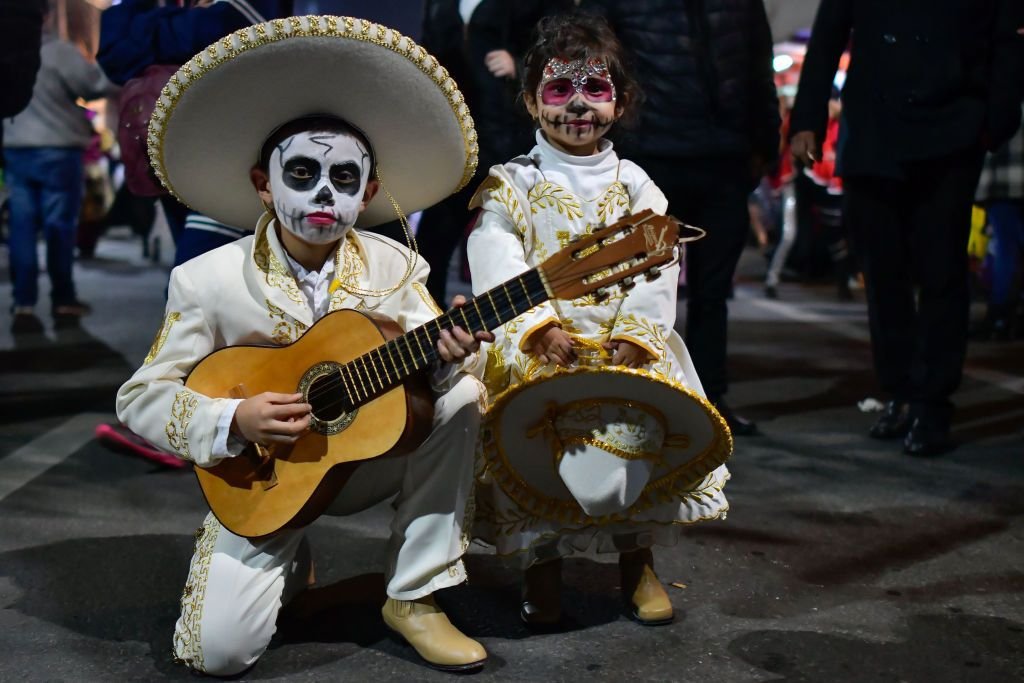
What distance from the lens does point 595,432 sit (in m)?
2.58

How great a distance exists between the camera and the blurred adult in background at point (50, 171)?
6680 mm

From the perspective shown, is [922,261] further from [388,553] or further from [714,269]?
[388,553]

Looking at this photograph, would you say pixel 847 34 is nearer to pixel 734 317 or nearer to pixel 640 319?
pixel 640 319

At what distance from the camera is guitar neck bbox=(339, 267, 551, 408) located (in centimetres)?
225

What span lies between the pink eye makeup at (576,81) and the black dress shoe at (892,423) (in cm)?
228

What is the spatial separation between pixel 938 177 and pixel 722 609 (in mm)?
1999

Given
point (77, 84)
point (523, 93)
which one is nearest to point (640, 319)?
point (523, 93)

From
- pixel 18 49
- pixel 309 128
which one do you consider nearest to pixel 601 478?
pixel 309 128

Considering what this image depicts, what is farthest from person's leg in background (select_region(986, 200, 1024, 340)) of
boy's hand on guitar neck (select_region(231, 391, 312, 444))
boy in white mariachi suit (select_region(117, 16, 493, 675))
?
boy's hand on guitar neck (select_region(231, 391, 312, 444))

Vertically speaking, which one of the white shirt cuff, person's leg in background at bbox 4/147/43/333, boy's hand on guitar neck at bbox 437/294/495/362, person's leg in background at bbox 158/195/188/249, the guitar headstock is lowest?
person's leg in background at bbox 4/147/43/333

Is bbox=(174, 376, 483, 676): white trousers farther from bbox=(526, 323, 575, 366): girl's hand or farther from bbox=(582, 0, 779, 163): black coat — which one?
bbox=(582, 0, 779, 163): black coat

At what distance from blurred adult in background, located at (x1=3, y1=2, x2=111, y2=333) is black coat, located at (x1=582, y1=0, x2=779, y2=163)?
3.77 metres

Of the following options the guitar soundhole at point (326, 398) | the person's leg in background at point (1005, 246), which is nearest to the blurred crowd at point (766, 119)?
the guitar soundhole at point (326, 398)

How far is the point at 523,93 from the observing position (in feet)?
9.73
